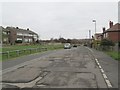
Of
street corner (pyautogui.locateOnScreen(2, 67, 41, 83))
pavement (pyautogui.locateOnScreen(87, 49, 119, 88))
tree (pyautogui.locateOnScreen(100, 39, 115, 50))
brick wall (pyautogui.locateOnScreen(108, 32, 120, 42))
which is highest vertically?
brick wall (pyautogui.locateOnScreen(108, 32, 120, 42))

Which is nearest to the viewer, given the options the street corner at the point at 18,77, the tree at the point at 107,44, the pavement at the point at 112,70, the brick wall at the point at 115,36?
the pavement at the point at 112,70

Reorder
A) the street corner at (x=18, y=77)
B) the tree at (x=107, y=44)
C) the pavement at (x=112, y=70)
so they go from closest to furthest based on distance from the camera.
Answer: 1. the pavement at (x=112, y=70)
2. the street corner at (x=18, y=77)
3. the tree at (x=107, y=44)

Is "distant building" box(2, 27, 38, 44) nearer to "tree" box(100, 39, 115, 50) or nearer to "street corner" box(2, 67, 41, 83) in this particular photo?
"tree" box(100, 39, 115, 50)

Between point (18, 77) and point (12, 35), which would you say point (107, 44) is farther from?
point (12, 35)

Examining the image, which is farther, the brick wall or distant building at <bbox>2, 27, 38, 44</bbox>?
distant building at <bbox>2, 27, 38, 44</bbox>

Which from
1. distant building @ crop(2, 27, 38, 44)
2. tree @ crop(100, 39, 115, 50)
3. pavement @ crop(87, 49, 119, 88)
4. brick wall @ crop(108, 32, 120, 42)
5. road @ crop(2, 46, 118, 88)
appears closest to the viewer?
road @ crop(2, 46, 118, 88)

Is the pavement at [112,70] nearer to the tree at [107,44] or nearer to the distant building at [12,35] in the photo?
the tree at [107,44]

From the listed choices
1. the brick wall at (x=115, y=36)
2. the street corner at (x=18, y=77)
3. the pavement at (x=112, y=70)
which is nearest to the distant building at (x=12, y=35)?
the brick wall at (x=115, y=36)

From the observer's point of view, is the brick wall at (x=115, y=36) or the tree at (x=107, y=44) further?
the brick wall at (x=115, y=36)

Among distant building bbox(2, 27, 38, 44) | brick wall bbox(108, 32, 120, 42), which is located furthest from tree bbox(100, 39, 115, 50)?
distant building bbox(2, 27, 38, 44)

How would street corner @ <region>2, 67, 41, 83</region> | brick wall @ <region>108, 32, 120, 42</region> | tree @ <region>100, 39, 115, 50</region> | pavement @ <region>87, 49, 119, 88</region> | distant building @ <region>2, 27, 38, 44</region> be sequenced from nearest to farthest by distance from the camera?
pavement @ <region>87, 49, 119, 88</region> < street corner @ <region>2, 67, 41, 83</region> < tree @ <region>100, 39, 115, 50</region> < brick wall @ <region>108, 32, 120, 42</region> < distant building @ <region>2, 27, 38, 44</region>

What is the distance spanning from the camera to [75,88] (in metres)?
8.65

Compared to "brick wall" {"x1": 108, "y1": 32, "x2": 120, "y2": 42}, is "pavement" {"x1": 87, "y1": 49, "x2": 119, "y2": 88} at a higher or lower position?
lower

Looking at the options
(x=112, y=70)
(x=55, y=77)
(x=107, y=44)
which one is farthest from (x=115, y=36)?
(x=55, y=77)
